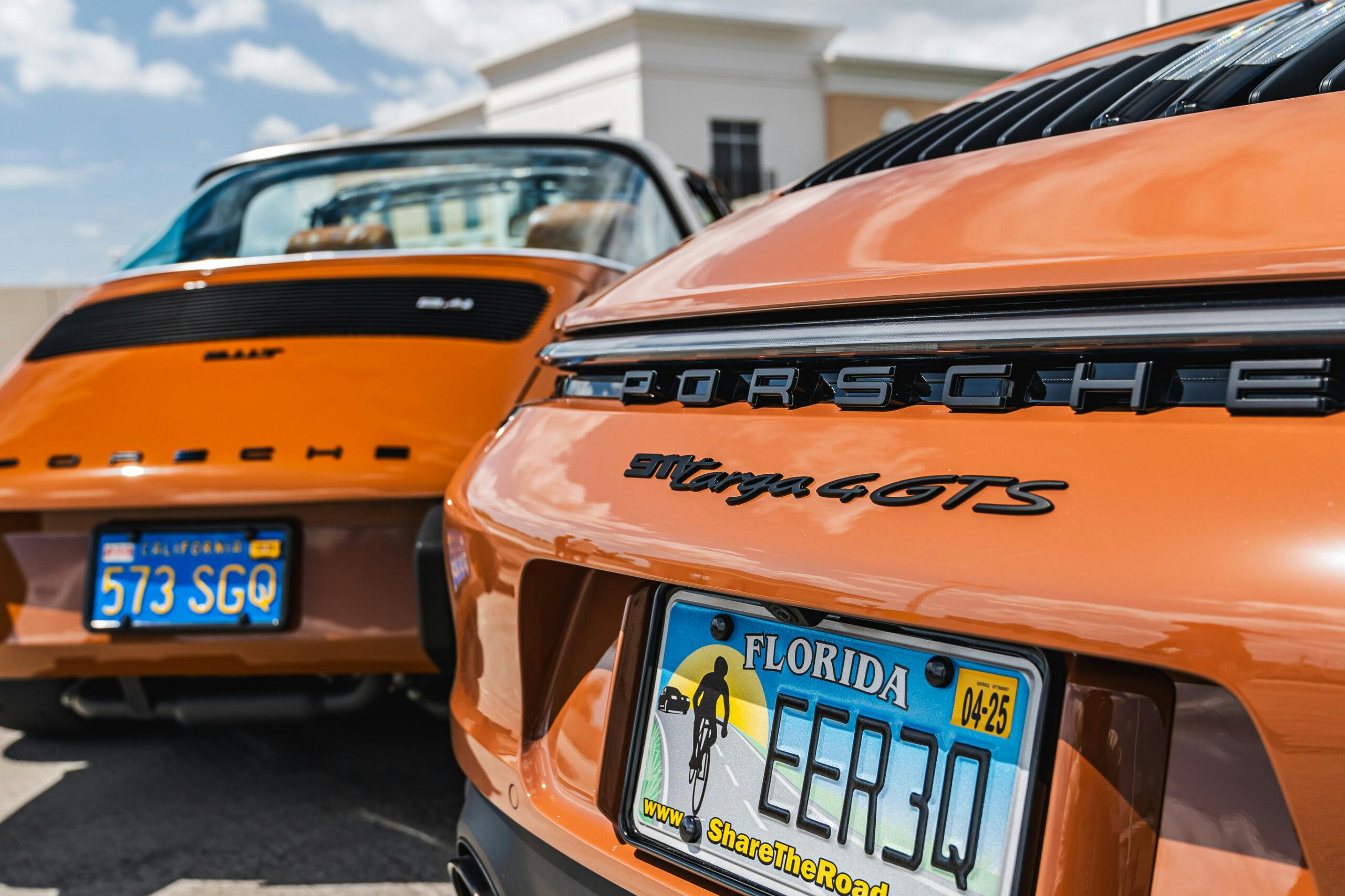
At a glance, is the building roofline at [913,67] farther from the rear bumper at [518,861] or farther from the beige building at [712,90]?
the rear bumper at [518,861]

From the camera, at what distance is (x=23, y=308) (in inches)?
639

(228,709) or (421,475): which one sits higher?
(421,475)

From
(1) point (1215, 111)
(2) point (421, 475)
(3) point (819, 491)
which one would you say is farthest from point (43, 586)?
(1) point (1215, 111)

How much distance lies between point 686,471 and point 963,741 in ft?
1.36

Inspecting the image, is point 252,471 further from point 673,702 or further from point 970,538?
point 970,538

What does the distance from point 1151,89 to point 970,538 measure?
2.44ft

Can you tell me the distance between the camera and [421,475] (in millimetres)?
2219

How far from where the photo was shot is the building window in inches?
1122

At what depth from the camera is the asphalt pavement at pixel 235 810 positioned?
2.30 m

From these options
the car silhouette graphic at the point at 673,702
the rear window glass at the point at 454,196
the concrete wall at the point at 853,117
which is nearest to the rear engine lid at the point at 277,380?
the rear window glass at the point at 454,196

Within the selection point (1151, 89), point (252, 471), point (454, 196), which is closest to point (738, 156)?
point (454, 196)

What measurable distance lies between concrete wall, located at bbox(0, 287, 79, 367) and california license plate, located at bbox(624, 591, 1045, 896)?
17.5 meters

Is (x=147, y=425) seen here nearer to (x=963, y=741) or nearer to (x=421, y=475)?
(x=421, y=475)

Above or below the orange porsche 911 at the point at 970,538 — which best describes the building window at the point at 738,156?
above
